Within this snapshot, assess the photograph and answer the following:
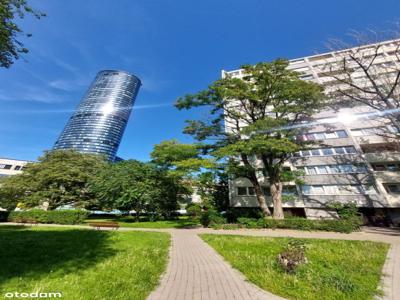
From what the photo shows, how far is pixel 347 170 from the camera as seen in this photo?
26812 millimetres

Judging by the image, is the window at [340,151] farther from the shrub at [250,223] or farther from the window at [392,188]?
the shrub at [250,223]

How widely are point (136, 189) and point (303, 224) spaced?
2220 centimetres

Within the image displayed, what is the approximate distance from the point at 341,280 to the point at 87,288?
6447mm

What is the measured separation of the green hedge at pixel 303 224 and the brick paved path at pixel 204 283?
12.3 m

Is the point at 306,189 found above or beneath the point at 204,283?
above

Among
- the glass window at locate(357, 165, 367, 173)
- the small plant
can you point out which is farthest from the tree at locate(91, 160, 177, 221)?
the glass window at locate(357, 165, 367, 173)

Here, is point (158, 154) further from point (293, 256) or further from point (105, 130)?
point (105, 130)

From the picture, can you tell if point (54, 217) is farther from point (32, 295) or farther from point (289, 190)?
point (289, 190)

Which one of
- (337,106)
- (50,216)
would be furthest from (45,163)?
(337,106)

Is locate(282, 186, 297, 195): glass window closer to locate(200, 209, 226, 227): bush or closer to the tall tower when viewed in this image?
locate(200, 209, 226, 227): bush

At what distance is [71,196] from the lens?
3288 centimetres

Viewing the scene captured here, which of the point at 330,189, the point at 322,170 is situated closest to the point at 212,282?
the point at 330,189

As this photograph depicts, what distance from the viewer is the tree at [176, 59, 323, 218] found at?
59.6 feet

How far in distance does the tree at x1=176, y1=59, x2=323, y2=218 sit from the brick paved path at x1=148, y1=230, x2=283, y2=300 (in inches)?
472
